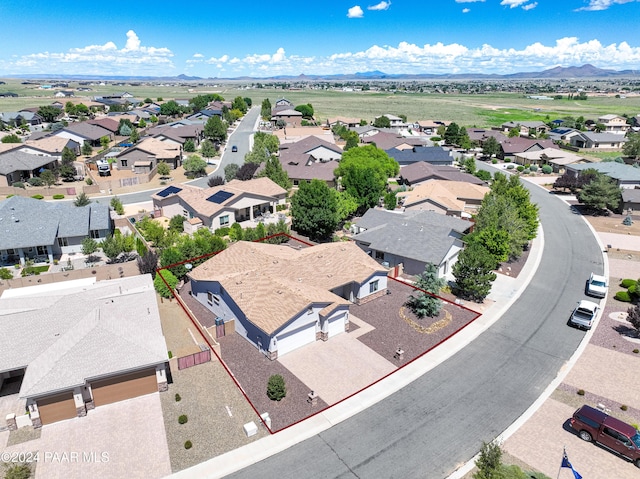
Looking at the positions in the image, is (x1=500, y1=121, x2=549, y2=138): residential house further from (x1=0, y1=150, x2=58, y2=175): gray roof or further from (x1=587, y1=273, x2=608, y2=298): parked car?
(x1=0, y1=150, x2=58, y2=175): gray roof

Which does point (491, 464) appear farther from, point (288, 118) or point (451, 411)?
point (288, 118)

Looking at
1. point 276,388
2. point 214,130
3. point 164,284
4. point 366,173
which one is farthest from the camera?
point 214,130

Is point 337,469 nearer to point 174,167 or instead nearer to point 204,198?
point 204,198

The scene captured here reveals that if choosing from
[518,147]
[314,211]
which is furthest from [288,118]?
[314,211]

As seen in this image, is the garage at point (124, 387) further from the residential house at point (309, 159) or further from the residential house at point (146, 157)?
the residential house at point (146, 157)

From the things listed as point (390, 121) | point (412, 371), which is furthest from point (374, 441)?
point (390, 121)
